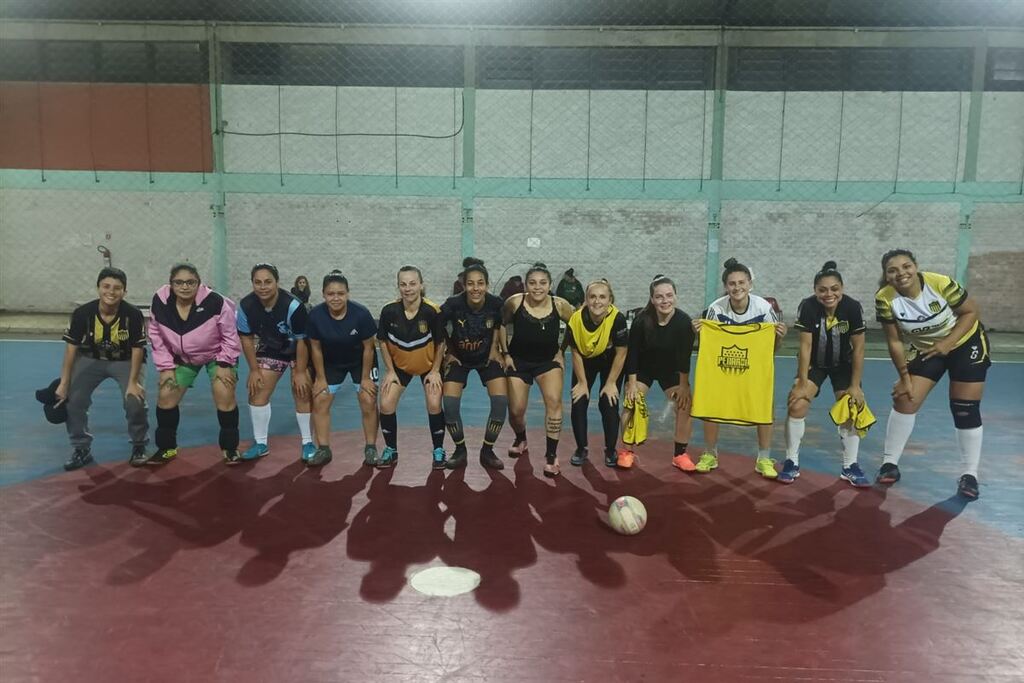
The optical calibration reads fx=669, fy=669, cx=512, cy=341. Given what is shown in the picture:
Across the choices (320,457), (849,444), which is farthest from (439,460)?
(849,444)

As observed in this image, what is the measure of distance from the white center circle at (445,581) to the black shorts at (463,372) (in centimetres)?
219

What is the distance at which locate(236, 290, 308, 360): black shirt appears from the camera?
5.86m

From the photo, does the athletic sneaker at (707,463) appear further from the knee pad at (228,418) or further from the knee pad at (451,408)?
the knee pad at (228,418)

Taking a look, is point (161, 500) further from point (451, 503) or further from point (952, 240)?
point (952, 240)

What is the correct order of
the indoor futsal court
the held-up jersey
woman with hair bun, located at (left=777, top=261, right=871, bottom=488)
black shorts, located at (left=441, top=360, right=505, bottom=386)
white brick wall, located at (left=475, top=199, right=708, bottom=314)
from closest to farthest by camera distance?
the indoor futsal court → woman with hair bun, located at (left=777, top=261, right=871, bottom=488) → the held-up jersey → black shorts, located at (left=441, top=360, right=505, bottom=386) → white brick wall, located at (left=475, top=199, right=708, bottom=314)

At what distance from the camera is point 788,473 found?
5656 millimetres

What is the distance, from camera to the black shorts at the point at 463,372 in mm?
5945

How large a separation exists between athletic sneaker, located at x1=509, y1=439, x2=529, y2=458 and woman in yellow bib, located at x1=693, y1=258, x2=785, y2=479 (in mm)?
1584

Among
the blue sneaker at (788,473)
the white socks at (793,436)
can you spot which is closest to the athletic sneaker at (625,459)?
the blue sneaker at (788,473)

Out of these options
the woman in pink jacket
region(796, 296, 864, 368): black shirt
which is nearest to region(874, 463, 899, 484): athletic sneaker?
region(796, 296, 864, 368): black shirt

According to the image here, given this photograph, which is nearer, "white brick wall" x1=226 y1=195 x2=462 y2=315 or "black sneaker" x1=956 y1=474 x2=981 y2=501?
"black sneaker" x1=956 y1=474 x2=981 y2=501

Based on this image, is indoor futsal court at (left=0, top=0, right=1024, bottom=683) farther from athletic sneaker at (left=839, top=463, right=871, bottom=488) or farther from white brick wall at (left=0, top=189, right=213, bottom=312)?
white brick wall at (left=0, top=189, right=213, bottom=312)

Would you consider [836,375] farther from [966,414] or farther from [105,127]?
[105,127]

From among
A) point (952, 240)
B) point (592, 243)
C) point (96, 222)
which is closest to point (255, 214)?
point (96, 222)
